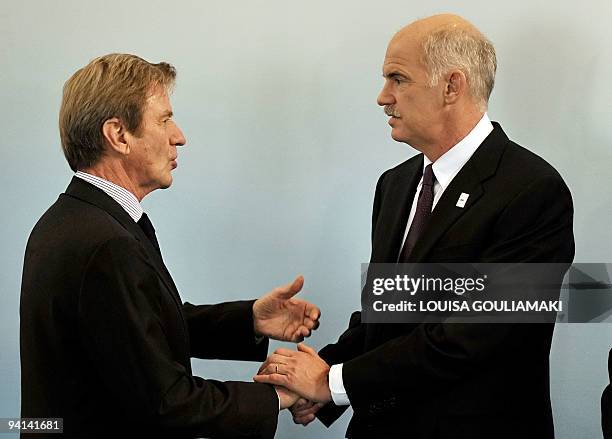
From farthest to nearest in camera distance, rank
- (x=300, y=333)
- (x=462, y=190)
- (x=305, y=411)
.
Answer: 1. (x=300, y=333)
2. (x=305, y=411)
3. (x=462, y=190)

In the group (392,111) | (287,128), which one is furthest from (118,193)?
(287,128)

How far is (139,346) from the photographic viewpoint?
1.75m

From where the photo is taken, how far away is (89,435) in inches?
71.2

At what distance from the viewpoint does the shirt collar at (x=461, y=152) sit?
2.16 metres

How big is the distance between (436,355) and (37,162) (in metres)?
1.52

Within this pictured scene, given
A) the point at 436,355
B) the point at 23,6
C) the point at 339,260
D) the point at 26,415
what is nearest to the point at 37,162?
the point at 23,6

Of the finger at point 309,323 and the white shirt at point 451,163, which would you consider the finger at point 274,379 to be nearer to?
the white shirt at point 451,163

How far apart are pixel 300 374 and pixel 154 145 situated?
61cm

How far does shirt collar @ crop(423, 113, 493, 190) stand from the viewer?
2.16 m

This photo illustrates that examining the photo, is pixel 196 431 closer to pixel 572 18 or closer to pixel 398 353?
pixel 398 353

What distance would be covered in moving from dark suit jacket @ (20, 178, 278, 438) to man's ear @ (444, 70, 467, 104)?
2.41 ft

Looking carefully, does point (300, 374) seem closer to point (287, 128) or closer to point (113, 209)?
point (113, 209)

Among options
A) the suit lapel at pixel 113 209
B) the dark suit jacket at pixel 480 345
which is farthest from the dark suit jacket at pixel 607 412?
the suit lapel at pixel 113 209

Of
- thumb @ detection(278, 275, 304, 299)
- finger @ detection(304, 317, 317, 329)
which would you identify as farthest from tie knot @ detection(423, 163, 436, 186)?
finger @ detection(304, 317, 317, 329)
